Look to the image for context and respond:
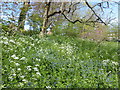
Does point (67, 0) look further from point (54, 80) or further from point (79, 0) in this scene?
point (54, 80)

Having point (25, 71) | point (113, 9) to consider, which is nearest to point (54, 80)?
point (25, 71)

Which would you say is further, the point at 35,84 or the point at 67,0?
the point at 67,0

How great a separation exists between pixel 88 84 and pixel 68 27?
18.2ft

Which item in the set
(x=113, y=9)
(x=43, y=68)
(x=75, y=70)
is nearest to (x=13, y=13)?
(x=43, y=68)

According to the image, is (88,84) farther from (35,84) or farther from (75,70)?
(35,84)

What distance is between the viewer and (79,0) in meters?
5.55

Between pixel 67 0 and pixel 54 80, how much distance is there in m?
4.63

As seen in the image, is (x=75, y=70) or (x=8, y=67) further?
(x=75, y=70)

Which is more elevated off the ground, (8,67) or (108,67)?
(8,67)

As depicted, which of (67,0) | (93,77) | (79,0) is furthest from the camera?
(67,0)

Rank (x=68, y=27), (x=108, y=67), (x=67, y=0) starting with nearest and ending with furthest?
(x=108, y=67) → (x=67, y=0) → (x=68, y=27)

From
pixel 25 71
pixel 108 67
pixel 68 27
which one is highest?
pixel 68 27

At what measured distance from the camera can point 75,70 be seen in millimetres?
2490

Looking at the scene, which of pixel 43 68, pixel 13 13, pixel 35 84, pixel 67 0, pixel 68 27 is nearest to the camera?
pixel 35 84
